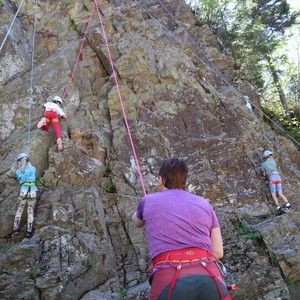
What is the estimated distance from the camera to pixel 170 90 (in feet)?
37.6

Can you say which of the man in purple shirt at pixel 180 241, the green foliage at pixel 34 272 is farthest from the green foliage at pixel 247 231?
the man in purple shirt at pixel 180 241

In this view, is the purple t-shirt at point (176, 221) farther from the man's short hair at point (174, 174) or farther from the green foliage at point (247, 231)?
the green foliage at point (247, 231)

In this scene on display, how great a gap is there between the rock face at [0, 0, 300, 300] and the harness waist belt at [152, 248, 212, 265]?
3.50 meters

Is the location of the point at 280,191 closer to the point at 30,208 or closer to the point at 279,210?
the point at 279,210

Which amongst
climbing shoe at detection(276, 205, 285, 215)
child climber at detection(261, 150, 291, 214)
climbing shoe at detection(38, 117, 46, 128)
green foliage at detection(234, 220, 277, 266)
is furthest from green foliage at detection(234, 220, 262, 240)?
climbing shoe at detection(38, 117, 46, 128)

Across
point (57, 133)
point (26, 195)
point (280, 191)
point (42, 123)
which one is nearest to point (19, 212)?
point (26, 195)

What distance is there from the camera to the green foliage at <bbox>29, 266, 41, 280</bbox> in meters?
5.80

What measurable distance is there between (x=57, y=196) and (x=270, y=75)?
56.5 feet

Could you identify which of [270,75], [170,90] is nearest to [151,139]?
[170,90]

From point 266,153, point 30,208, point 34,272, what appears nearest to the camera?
point 34,272

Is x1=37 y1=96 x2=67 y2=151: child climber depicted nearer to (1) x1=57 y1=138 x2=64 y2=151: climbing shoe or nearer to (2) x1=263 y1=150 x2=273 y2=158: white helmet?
(1) x1=57 y1=138 x2=64 y2=151: climbing shoe

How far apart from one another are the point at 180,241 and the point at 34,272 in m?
4.11

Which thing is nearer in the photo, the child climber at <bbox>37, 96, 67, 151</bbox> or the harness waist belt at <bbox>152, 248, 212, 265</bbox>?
the harness waist belt at <bbox>152, 248, 212, 265</bbox>

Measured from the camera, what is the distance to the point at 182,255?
2668mm
